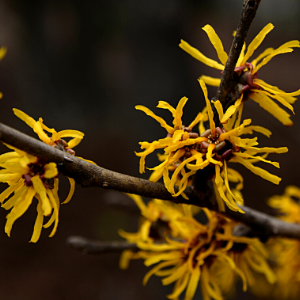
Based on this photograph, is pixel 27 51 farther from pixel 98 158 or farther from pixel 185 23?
pixel 185 23

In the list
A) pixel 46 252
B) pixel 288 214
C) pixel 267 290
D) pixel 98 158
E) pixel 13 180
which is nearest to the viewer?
pixel 13 180

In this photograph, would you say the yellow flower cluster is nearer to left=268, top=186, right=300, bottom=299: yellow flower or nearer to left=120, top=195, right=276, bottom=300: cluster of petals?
left=268, top=186, right=300, bottom=299: yellow flower

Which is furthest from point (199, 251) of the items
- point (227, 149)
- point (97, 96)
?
point (97, 96)

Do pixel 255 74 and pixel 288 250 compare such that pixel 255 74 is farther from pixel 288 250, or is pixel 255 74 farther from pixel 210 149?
pixel 288 250

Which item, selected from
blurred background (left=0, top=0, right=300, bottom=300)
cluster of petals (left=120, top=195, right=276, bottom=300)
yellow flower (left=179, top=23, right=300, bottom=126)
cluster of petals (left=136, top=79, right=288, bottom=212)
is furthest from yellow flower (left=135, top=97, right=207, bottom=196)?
blurred background (left=0, top=0, right=300, bottom=300)

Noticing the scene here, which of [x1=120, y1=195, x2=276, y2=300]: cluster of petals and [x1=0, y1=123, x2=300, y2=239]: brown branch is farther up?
[x1=0, y1=123, x2=300, y2=239]: brown branch

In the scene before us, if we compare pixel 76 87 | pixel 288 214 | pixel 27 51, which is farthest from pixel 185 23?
pixel 288 214

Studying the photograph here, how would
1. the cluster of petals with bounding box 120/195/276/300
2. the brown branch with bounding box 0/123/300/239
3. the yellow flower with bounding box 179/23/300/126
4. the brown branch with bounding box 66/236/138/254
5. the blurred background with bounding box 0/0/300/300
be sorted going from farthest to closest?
the blurred background with bounding box 0/0/300/300 → the brown branch with bounding box 66/236/138/254 → the cluster of petals with bounding box 120/195/276/300 → the yellow flower with bounding box 179/23/300/126 → the brown branch with bounding box 0/123/300/239
